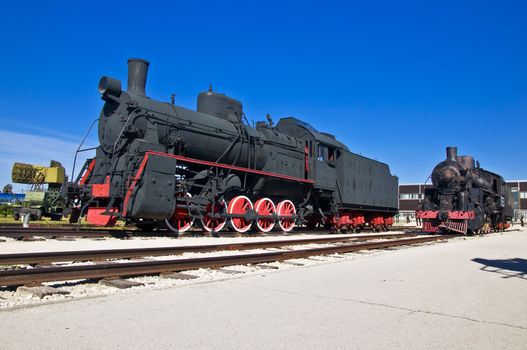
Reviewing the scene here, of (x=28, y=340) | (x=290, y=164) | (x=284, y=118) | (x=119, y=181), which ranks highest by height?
(x=284, y=118)

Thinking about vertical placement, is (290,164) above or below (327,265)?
above

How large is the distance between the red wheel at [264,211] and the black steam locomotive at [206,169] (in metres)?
0.04

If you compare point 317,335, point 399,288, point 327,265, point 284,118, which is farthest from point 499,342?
point 284,118

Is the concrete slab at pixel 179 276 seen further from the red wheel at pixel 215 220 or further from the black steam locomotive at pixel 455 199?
the black steam locomotive at pixel 455 199

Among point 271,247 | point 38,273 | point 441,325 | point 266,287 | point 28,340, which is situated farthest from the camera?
point 271,247

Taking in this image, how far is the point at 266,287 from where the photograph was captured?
571 cm

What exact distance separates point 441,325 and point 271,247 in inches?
275

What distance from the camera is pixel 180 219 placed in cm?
1378

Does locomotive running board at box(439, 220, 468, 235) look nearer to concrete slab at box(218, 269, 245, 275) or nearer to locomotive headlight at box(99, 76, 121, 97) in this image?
locomotive headlight at box(99, 76, 121, 97)

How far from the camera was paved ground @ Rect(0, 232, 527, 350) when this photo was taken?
3383mm

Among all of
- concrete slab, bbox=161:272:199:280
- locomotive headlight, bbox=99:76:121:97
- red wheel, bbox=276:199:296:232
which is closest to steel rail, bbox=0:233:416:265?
concrete slab, bbox=161:272:199:280

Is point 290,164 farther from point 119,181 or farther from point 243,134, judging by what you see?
point 119,181

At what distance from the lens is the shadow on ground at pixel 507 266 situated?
24.2 ft

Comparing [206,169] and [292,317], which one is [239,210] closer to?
[206,169]
